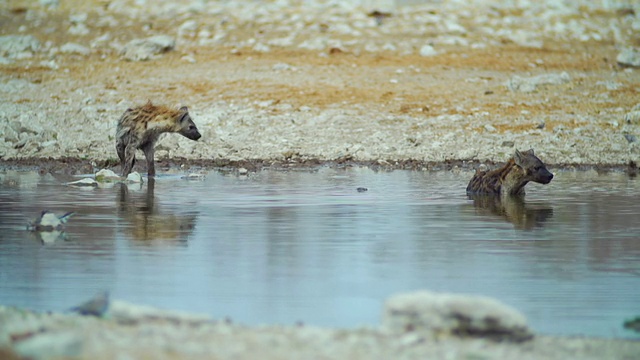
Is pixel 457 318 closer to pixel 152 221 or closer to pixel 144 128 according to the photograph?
pixel 152 221

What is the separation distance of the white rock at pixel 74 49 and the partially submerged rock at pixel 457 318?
23625 millimetres

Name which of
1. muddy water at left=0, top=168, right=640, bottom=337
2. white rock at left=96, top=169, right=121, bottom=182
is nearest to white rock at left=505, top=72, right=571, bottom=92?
muddy water at left=0, top=168, right=640, bottom=337

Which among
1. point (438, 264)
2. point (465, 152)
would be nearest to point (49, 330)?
point (438, 264)

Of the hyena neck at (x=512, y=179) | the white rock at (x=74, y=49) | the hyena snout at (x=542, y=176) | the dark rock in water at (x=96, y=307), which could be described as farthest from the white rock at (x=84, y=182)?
the white rock at (x=74, y=49)

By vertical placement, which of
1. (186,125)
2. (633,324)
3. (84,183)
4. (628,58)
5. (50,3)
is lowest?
(633,324)

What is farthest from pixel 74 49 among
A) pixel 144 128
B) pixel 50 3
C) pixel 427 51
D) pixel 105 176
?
pixel 105 176

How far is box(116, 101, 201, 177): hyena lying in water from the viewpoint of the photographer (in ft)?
59.0

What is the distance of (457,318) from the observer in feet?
20.8

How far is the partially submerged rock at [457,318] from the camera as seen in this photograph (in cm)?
A: 630

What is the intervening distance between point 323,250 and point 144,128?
28.2ft

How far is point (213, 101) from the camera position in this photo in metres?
24.1

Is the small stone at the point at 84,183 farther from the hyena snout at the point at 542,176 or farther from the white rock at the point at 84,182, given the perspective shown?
the hyena snout at the point at 542,176

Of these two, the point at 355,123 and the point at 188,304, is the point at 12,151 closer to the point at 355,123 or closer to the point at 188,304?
the point at 355,123

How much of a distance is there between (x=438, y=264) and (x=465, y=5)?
74.2 ft
